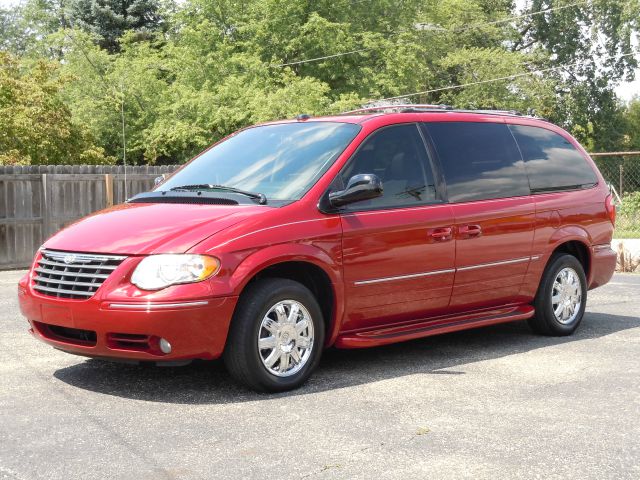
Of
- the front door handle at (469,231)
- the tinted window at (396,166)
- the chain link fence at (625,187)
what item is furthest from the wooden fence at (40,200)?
the front door handle at (469,231)

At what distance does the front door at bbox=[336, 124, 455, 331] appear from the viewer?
675 centimetres

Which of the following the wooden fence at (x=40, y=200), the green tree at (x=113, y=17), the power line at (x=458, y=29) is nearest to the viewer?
the wooden fence at (x=40, y=200)

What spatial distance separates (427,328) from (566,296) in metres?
1.89

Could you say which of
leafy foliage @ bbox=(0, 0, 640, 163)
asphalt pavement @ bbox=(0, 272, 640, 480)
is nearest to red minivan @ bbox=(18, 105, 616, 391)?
asphalt pavement @ bbox=(0, 272, 640, 480)

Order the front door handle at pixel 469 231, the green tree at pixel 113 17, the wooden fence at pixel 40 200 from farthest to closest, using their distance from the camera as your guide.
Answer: the green tree at pixel 113 17
the wooden fence at pixel 40 200
the front door handle at pixel 469 231

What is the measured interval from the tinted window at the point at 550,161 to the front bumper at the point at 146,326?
344 cm

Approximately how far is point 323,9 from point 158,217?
3916cm

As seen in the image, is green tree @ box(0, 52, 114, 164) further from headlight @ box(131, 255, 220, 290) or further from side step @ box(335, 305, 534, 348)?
headlight @ box(131, 255, 220, 290)

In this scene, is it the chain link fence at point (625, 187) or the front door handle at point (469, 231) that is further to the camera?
the chain link fence at point (625, 187)

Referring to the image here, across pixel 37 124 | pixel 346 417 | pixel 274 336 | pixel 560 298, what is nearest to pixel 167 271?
pixel 274 336

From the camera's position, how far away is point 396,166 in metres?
7.22

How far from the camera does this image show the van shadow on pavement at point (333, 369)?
628cm

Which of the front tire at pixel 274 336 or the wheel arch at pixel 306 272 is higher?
the wheel arch at pixel 306 272

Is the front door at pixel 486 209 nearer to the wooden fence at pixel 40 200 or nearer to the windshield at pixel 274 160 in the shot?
the windshield at pixel 274 160
